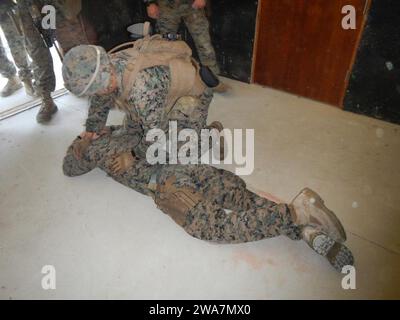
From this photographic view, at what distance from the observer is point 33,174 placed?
2.10 m

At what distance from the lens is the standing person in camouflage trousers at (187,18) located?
2.68 meters

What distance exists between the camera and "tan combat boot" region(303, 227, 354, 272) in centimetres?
141

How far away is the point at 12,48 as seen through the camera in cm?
278

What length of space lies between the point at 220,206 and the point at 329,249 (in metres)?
0.53

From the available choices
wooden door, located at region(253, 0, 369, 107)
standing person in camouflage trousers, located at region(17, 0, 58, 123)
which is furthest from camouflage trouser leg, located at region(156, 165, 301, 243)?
standing person in camouflage trousers, located at region(17, 0, 58, 123)

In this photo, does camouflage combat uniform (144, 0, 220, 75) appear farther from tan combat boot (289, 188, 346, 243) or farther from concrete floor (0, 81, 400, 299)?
tan combat boot (289, 188, 346, 243)

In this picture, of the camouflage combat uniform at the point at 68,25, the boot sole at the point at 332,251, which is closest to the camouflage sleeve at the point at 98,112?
the camouflage combat uniform at the point at 68,25

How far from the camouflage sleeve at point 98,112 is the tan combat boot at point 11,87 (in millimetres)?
1600

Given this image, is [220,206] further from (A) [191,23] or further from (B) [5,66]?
(B) [5,66]

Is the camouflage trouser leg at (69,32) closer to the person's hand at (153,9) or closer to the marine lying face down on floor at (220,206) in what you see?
the person's hand at (153,9)

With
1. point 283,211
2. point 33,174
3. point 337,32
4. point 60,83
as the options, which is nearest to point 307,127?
point 337,32

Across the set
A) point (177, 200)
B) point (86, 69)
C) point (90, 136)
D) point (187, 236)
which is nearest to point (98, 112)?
point (90, 136)
